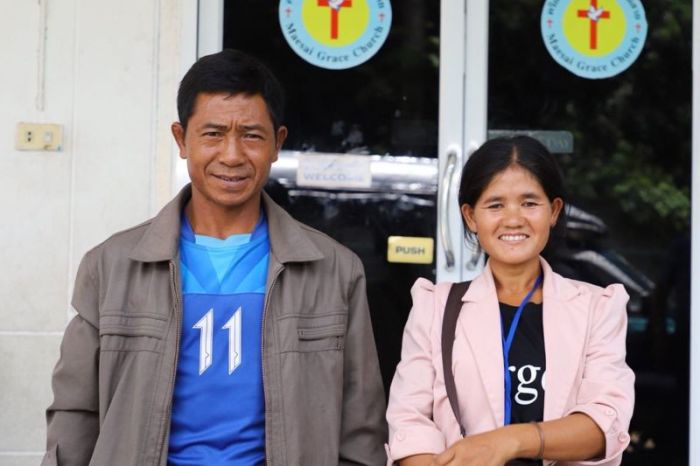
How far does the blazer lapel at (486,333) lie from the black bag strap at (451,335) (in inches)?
0.7

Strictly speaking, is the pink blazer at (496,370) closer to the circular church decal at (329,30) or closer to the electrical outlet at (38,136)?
the circular church decal at (329,30)

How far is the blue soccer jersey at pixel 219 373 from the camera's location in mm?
2162

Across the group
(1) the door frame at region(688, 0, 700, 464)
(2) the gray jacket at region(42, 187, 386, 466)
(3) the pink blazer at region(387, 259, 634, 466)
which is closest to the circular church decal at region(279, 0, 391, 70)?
(1) the door frame at region(688, 0, 700, 464)

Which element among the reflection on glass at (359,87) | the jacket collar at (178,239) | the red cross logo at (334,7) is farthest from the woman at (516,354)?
the red cross logo at (334,7)

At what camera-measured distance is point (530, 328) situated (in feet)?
7.04

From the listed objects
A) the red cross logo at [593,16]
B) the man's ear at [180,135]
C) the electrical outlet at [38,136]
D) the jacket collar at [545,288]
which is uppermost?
the red cross logo at [593,16]

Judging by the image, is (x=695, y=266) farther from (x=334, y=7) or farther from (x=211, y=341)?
(x=211, y=341)

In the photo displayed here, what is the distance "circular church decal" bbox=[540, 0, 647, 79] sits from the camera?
11.9 ft

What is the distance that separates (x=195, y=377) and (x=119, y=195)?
1.36 m

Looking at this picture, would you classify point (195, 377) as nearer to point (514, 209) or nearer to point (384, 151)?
point (514, 209)

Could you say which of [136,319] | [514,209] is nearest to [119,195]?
[136,319]

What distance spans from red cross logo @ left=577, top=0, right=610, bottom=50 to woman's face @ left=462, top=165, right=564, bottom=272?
165cm

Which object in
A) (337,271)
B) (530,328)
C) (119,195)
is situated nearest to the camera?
(530,328)

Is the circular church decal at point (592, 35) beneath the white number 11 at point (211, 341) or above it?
above
